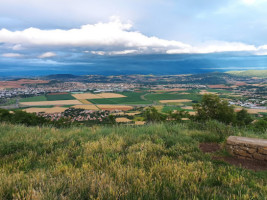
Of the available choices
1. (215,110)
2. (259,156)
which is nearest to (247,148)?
(259,156)

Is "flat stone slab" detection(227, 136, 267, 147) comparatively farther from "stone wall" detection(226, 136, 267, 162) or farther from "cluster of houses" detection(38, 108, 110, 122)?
"cluster of houses" detection(38, 108, 110, 122)

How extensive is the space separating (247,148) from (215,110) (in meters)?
22.4

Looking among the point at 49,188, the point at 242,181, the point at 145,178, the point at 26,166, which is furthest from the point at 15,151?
the point at 242,181

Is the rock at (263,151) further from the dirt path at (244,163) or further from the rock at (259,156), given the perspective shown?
the dirt path at (244,163)

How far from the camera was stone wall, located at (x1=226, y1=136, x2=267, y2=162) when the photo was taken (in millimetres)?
5516

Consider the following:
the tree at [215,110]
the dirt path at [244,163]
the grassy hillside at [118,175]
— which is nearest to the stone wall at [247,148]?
the dirt path at [244,163]

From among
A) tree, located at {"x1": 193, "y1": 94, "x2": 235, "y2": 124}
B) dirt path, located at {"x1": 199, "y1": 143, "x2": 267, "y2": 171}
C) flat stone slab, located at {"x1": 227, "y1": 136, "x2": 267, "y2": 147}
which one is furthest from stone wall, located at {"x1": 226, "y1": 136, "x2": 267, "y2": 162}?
tree, located at {"x1": 193, "y1": 94, "x2": 235, "y2": 124}

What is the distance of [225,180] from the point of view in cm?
381

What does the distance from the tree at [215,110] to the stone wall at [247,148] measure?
21160 millimetres

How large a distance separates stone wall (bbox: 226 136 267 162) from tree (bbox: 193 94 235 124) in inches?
833

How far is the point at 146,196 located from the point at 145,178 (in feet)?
2.25

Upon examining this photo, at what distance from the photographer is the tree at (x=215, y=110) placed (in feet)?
86.0

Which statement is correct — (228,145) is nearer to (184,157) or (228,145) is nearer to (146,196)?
(184,157)

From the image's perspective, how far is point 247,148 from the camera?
18.9ft
